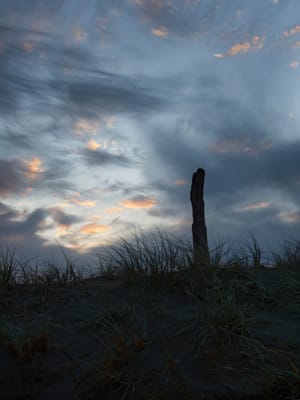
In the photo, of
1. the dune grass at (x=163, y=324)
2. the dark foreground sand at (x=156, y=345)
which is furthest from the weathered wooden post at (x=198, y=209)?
the dark foreground sand at (x=156, y=345)

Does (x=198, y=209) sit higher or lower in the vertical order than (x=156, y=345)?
higher

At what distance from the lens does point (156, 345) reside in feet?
15.1

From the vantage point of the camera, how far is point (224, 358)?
4270 millimetres

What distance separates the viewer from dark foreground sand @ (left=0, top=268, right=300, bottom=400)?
3998 millimetres

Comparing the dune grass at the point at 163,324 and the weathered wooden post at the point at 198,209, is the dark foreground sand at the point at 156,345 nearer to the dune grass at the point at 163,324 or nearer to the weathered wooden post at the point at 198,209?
the dune grass at the point at 163,324

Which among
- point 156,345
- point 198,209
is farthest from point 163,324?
point 198,209

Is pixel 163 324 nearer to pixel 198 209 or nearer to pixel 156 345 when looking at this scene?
pixel 156 345

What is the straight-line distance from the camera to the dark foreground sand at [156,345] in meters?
4.00

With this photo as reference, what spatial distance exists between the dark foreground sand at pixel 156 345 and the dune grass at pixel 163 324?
1cm

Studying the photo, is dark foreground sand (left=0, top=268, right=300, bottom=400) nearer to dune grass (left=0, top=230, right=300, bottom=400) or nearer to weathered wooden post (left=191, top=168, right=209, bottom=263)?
dune grass (left=0, top=230, right=300, bottom=400)

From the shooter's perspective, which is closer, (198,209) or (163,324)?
(163,324)

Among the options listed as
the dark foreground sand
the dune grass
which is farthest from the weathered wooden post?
the dark foreground sand

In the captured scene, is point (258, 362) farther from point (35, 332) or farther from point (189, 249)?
point (189, 249)

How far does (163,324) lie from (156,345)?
489 mm
